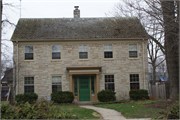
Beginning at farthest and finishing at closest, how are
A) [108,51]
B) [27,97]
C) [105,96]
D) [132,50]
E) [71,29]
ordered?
[71,29] < [132,50] < [108,51] < [105,96] < [27,97]

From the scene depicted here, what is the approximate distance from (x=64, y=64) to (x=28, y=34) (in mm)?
4099

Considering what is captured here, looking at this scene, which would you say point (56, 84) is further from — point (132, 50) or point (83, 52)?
point (132, 50)

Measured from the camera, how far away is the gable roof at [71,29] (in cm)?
1853

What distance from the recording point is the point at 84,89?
18453mm

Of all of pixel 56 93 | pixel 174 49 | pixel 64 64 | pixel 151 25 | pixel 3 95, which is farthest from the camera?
pixel 3 95

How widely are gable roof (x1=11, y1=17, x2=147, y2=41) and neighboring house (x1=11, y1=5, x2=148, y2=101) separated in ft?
0.28

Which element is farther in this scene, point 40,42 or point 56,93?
point 40,42

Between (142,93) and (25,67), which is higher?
(25,67)

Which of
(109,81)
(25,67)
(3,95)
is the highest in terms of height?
(25,67)

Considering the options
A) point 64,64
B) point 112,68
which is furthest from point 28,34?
point 112,68

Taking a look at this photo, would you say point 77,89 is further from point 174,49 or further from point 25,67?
point 174,49

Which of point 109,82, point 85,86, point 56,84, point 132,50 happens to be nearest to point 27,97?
point 56,84

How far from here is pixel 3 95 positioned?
2525cm

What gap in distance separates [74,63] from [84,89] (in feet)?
7.82
